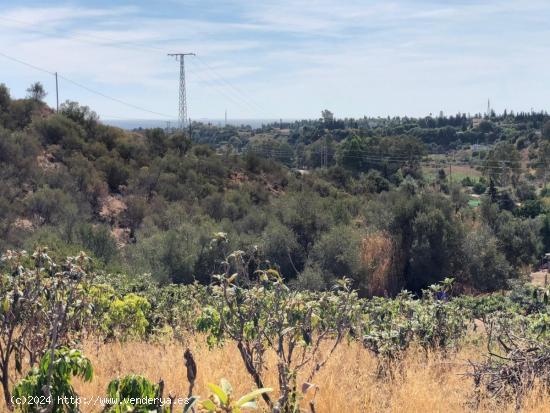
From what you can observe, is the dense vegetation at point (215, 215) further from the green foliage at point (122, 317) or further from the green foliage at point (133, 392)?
the green foliage at point (133, 392)

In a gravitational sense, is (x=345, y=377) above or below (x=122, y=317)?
below

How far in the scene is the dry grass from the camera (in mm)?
3795

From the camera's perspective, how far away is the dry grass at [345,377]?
3.79 meters

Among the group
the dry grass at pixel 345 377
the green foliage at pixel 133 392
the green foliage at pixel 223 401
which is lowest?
the dry grass at pixel 345 377

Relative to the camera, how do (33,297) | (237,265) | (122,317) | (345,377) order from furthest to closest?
1. (122,317)
2. (345,377)
3. (33,297)
4. (237,265)

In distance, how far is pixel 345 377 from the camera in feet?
14.2

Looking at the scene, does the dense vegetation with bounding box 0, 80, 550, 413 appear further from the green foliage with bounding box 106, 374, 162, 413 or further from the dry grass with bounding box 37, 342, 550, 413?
the dry grass with bounding box 37, 342, 550, 413

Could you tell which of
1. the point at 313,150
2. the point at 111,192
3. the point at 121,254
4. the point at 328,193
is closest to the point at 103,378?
the point at 121,254

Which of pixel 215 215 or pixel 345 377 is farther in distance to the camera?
pixel 215 215

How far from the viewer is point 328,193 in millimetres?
31953

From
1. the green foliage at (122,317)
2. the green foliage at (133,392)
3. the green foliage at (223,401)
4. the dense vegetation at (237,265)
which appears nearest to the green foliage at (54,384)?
the dense vegetation at (237,265)

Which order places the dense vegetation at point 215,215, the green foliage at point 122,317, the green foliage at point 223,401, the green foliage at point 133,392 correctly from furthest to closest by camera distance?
the dense vegetation at point 215,215
the green foliage at point 122,317
the green foliage at point 133,392
the green foliage at point 223,401

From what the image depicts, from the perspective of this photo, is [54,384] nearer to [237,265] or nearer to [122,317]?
[237,265]

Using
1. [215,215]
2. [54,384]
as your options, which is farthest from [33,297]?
[215,215]
